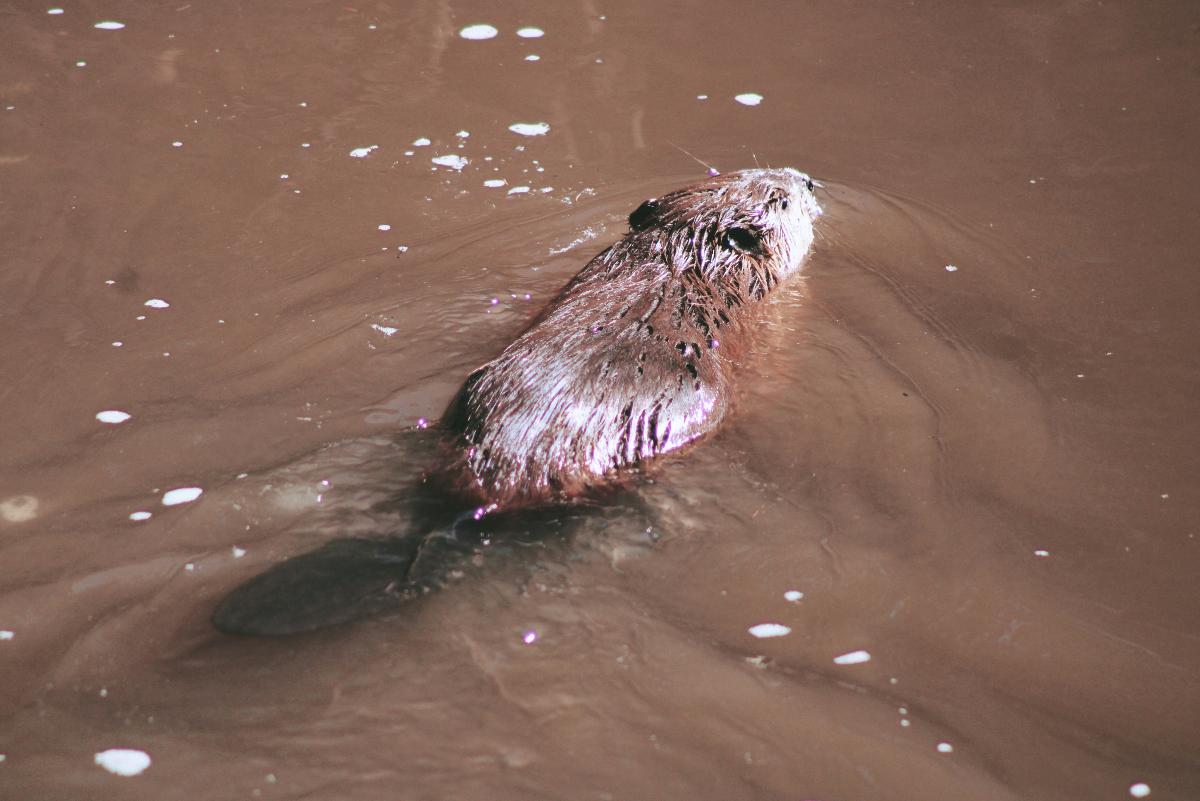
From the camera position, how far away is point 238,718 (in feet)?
7.32

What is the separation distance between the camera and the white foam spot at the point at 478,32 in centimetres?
582

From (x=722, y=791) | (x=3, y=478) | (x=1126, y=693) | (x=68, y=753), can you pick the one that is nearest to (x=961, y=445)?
(x=1126, y=693)

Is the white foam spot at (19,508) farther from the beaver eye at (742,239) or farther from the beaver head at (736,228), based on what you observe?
the beaver eye at (742,239)

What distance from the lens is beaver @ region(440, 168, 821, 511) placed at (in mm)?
2764

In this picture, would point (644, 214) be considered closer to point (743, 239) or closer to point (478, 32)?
point (743, 239)

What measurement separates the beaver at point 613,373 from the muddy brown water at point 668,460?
0.51ft

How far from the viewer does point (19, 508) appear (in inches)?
112

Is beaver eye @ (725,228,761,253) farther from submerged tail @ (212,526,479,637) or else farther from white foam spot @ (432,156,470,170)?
submerged tail @ (212,526,479,637)

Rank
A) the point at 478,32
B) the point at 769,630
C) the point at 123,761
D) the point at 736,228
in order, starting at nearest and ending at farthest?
the point at 123,761 → the point at 769,630 → the point at 736,228 → the point at 478,32

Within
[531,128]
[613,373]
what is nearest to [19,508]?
[613,373]

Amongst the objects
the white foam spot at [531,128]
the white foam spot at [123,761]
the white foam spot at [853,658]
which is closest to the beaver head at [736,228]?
the white foam spot at [531,128]

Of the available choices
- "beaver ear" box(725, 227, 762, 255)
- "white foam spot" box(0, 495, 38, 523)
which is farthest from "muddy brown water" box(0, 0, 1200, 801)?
"beaver ear" box(725, 227, 762, 255)

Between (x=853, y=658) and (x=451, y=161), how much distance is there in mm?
3218

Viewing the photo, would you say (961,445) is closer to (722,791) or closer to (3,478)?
(722,791)
